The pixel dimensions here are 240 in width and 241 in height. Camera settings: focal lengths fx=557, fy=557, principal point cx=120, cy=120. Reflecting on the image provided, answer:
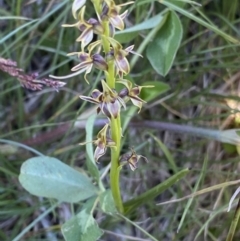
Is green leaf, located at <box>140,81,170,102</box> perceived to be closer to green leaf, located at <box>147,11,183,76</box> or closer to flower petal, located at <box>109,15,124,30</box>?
green leaf, located at <box>147,11,183,76</box>

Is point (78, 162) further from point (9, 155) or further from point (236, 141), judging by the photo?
point (236, 141)

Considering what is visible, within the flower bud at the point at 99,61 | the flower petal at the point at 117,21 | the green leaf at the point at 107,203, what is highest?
the flower petal at the point at 117,21

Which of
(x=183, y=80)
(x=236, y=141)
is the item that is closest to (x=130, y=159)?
(x=236, y=141)

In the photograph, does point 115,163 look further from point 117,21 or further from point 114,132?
point 117,21

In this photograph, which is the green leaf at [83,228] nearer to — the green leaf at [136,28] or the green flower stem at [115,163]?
the green flower stem at [115,163]

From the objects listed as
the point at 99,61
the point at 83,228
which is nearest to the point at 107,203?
the point at 83,228

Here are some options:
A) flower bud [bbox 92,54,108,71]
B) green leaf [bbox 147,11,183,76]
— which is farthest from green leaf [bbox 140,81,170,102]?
flower bud [bbox 92,54,108,71]

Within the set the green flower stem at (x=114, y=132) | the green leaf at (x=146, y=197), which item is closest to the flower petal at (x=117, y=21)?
the green flower stem at (x=114, y=132)
